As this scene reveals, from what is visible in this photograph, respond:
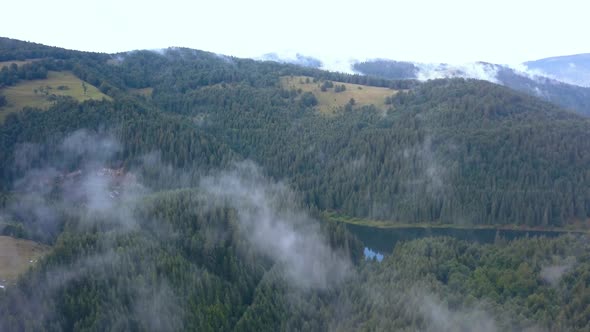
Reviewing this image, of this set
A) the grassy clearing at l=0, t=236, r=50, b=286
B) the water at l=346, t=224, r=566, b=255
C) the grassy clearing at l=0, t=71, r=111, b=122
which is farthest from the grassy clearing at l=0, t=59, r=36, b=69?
the water at l=346, t=224, r=566, b=255

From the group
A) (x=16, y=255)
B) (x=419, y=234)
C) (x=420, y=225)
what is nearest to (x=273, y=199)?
(x=419, y=234)

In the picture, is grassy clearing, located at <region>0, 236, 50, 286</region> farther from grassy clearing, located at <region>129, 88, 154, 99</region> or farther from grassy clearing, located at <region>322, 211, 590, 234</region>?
grassy clearing, located at <region>129, 88, 154, 99</region>

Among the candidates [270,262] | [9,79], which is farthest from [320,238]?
[9,79]

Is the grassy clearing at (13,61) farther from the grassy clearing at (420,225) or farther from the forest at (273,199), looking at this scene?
the grassy clearing at (420,225)

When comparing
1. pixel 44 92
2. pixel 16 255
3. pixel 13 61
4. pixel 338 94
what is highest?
pixel 13 61

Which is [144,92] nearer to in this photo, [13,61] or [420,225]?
[13,61]

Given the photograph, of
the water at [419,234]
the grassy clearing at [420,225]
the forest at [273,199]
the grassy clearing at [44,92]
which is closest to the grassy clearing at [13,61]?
the forest at [273,199]
